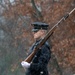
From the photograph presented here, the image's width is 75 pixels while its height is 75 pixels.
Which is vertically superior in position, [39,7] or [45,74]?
[45,74]

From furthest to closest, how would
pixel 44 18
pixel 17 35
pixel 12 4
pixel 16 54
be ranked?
pixel 16 54, pixel 17 35, pixel 12 4, pixel 44 18

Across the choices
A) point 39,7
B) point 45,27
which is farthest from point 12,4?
point 45,27

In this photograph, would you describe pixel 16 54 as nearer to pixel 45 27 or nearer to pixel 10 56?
pixel 10 56

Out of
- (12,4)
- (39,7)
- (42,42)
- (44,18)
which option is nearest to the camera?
(42,42)

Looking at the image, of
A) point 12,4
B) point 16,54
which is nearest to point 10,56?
point 16,54

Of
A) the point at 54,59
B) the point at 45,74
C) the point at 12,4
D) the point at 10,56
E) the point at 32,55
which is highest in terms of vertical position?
the point at 32,55

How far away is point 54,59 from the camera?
17125mm

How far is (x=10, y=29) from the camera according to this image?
26.8m

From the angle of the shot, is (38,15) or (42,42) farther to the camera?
(38,15)

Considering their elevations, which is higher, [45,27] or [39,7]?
[45,27]

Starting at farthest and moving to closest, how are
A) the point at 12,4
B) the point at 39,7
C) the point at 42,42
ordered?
the point at 12,4, the point at 39,7, the point at 42,42

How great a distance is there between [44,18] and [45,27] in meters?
11.6

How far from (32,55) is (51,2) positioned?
12059 millimetres

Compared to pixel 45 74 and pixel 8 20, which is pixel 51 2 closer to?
pixel 8 20
